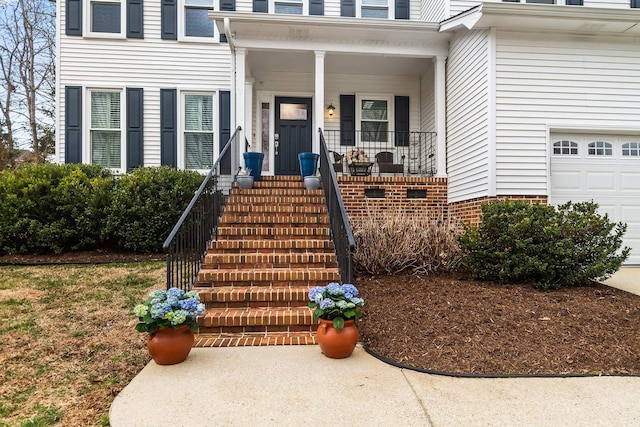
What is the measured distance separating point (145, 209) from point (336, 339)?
205 inches

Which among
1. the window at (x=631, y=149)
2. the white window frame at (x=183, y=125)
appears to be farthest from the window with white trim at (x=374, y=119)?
the window at (x=631, y=149)

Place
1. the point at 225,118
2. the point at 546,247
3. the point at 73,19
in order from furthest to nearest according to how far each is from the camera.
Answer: the point at 225,118
the point at 73,19
the point at 546,247

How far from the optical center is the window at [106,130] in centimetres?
858

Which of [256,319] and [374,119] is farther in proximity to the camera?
[374,119]

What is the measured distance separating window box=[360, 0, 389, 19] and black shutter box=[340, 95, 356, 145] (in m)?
2.10

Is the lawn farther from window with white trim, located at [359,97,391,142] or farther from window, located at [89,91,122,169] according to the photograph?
window with white trim, located at [359,97,391,142]

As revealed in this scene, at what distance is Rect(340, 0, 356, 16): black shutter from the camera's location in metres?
9.12

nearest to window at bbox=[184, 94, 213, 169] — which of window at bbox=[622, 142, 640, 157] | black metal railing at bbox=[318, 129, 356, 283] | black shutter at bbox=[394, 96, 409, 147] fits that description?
black shutter at bbox=[394, 96, 409, 147]

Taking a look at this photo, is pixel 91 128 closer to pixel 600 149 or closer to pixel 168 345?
pixel 168 345

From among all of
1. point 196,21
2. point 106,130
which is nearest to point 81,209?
point 106,130

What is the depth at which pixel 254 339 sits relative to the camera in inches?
139

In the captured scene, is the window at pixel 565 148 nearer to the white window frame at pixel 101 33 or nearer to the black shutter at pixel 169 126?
the black shutter at pixel 169 126

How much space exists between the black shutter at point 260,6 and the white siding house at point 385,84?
0.04 metres

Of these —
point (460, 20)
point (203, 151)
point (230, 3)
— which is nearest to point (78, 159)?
point (203, 151)
